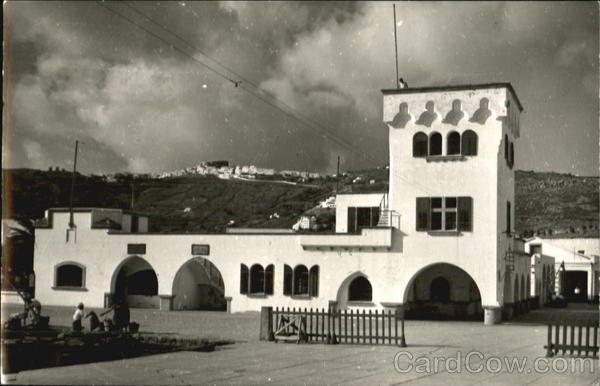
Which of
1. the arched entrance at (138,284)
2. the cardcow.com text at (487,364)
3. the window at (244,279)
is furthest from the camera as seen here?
the arched entrance at (138,284)

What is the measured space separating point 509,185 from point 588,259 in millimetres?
31177

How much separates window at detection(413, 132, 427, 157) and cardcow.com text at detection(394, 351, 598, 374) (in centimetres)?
1366

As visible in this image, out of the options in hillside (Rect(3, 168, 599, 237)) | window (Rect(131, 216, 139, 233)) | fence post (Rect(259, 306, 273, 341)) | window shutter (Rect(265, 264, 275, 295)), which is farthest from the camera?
hillside (Rect(3, 168, 599, 237))

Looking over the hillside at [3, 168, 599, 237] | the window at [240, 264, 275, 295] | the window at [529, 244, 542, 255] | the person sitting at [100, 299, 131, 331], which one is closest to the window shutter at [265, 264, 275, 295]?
the window at [240, 264, 275, 295]

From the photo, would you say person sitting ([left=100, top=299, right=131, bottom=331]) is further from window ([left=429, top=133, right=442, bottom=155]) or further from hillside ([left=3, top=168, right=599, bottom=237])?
hillside ([left=3, top=168, right=599, bottom=237])

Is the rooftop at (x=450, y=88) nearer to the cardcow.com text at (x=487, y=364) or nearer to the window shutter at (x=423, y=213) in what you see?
the window shutter at (x=423, y=213)

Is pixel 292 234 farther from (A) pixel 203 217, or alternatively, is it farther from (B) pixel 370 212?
(A) pixel 203 217

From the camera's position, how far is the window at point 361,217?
32531 millimetres

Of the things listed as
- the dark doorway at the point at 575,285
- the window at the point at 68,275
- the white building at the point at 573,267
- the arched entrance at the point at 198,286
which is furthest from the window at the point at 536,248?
the window at the point at 68,275

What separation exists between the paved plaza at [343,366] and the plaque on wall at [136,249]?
13545 millimetres

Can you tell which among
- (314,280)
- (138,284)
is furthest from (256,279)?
(138,284)

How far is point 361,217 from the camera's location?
32750mm

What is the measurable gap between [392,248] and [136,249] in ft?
37.9

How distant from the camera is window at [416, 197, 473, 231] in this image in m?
28.2
